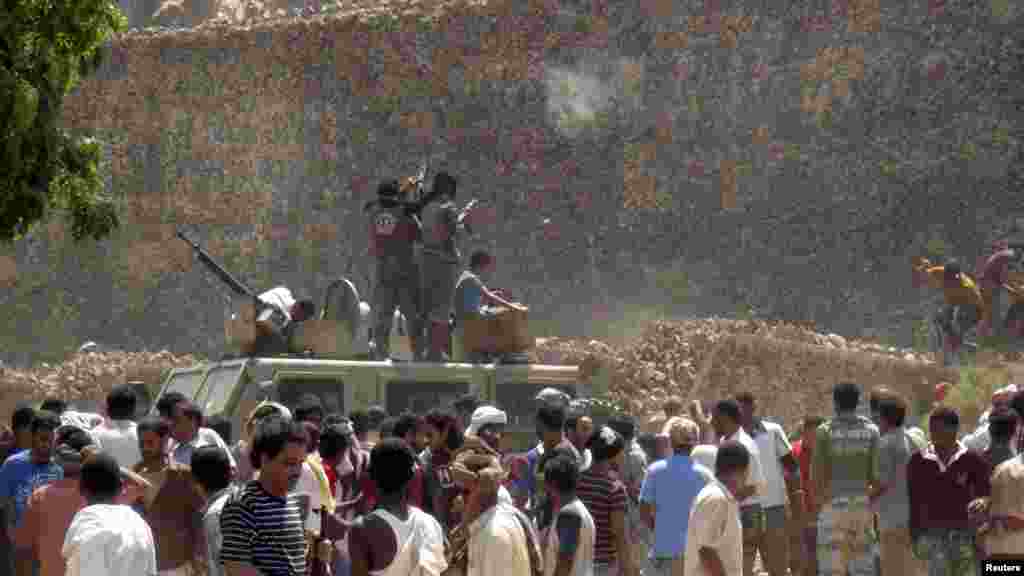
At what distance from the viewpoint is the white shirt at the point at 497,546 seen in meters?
8.73

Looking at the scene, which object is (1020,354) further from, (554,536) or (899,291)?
(554,536)

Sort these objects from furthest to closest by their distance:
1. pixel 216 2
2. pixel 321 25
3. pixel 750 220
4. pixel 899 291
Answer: pixel 216 2, pixel 321 25, pixel 750 220, pixel 899 291

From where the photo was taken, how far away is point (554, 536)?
956 cm

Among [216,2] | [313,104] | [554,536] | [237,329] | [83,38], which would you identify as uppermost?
[216,2]

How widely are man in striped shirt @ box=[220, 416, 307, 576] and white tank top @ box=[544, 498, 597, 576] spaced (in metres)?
1.48

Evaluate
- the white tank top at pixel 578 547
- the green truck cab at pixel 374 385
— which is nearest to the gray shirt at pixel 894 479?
the green truck cab at pixel 374 385

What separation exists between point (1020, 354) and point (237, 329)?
13.7 m

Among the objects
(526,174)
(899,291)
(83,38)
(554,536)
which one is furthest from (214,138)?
(554,536)

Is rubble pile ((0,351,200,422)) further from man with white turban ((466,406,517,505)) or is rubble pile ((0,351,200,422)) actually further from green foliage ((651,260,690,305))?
man with white turban ((466,406,517,505))

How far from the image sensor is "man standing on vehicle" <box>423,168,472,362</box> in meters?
15.1

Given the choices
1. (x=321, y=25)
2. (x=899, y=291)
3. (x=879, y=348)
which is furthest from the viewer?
(x=321, y=25)

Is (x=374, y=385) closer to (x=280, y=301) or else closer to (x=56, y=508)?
(x=280, y=301)

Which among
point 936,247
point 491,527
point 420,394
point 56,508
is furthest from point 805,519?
point 936,247

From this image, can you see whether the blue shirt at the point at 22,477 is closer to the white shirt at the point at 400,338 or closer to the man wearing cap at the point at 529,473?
the man wearing cap at the point at 529,473
